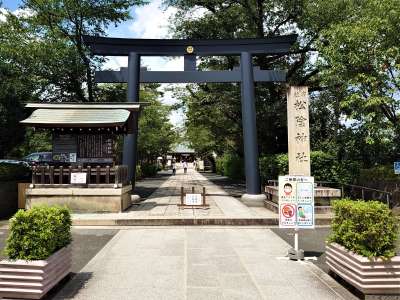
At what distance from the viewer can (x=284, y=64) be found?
24.1 meters

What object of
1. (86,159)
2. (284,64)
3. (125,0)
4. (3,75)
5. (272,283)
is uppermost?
(125,0)

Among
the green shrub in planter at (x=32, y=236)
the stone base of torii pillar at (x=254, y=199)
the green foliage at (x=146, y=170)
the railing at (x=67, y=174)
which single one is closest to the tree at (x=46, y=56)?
the railing at (x=67, y=174)

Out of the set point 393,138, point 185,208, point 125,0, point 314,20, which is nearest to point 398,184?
point 393,138

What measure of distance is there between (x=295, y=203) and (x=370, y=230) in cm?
257

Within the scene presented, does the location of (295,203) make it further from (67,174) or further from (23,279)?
(67,174)

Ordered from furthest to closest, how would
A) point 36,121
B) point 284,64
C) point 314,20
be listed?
point 284,64
point 314,20
point 36,121

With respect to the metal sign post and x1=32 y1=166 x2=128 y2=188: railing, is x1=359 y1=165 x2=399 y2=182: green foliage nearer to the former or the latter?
the metal sign post

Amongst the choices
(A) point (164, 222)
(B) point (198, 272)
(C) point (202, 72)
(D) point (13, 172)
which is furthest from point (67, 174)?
(B) point (198, 272)

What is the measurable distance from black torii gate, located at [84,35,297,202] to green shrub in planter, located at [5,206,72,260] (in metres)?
11.3

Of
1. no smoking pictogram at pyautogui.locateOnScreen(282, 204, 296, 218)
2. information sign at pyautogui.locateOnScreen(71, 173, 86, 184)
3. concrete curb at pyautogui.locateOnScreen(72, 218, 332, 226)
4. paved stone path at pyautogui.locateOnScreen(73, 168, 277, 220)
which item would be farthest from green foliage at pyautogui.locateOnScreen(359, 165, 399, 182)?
information sign at pyautogui.locateOnScreen(71, 173, 86, 184)

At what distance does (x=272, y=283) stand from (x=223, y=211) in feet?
26.5

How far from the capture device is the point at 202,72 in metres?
17.8

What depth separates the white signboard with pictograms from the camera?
8367mm

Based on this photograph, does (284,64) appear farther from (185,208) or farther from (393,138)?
(185,208)
